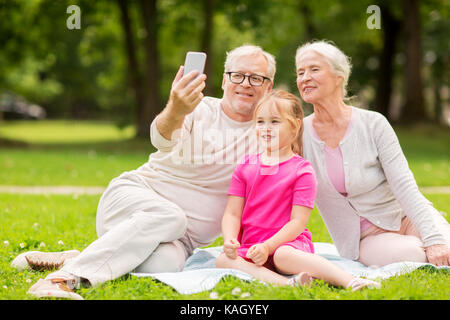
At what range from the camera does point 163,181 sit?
14.1 ft

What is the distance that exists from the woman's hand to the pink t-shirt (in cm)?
88

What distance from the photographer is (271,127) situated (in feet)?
13.0

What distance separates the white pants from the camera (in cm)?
368

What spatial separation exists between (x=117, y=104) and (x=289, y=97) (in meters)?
55.5

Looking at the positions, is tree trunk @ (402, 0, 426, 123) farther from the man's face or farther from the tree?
the man's face

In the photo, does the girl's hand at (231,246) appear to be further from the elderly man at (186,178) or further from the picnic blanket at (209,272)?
the elderly man at (186,178)

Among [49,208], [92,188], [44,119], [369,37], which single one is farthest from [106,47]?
[44,119]

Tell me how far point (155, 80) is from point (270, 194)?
1618cm

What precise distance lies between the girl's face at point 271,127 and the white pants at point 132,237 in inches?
31.3

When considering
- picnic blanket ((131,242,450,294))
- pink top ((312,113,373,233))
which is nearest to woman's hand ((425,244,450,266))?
picnic blanket ((131,242,450,294))

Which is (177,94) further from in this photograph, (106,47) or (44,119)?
(44,119)

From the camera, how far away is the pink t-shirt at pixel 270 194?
3.92m

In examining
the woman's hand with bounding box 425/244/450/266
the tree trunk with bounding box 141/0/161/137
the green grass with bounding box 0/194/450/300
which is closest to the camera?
the green grass with bounding box 0/194/450/300
